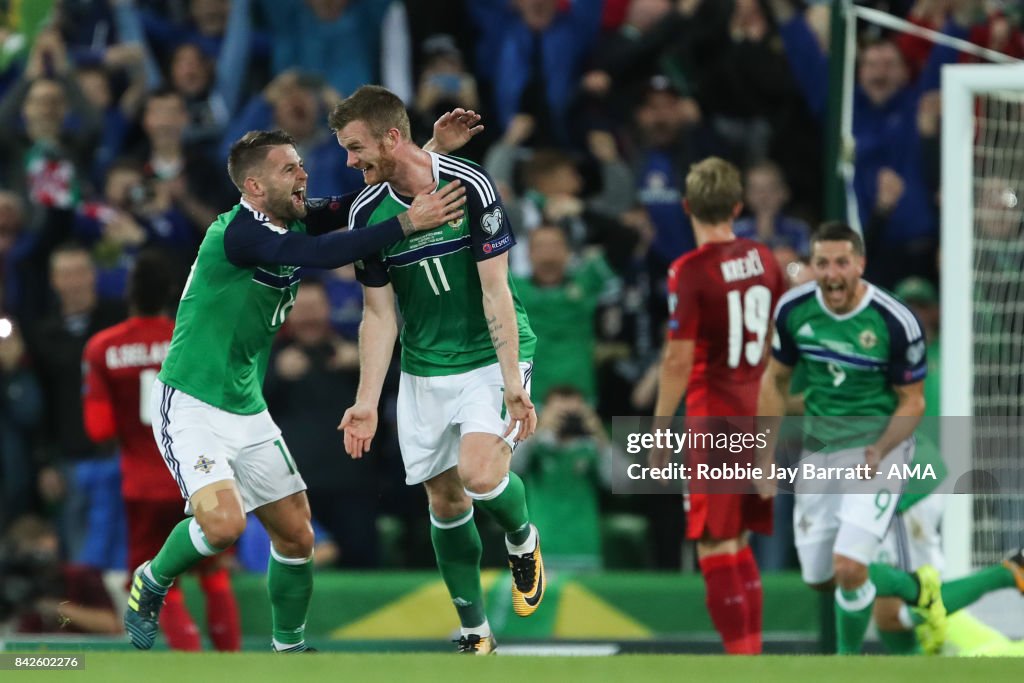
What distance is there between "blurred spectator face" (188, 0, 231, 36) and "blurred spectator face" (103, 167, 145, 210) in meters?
1.44

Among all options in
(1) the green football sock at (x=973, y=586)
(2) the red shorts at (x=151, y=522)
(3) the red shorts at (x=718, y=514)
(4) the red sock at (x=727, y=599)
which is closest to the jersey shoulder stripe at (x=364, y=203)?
(3) the red shorts at (x=718, y=514)

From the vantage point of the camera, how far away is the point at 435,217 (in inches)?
246

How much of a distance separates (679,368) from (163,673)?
2822mm

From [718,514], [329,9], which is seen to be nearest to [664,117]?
[329,9]

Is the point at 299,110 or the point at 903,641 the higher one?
the point at 299,110

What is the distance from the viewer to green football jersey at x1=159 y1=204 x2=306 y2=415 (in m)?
6.64

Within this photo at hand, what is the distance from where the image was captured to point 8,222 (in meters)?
11.2

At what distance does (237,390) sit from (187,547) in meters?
0.64

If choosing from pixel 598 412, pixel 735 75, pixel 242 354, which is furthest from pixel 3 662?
pixel 735 75

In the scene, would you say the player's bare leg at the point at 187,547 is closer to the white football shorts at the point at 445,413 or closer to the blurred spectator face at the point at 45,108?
the white football shorts at the point at 445,413

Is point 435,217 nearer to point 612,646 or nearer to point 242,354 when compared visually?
point 242,354

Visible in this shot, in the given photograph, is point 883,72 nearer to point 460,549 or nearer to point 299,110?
point 299,110

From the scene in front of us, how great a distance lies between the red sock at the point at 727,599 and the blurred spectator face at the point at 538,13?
16.0 ft

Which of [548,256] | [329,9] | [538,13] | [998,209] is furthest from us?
[329,9]
